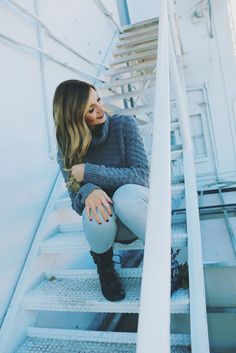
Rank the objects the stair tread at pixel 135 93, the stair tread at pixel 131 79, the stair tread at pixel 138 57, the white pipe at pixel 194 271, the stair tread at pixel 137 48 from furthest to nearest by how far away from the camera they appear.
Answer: the stair tread at pixel 137 48
the stair tread at pixel 138 57
the stair tread at pixel 131 79
the stair tread at pixel 135 93
the white pipe at pixel 194 271

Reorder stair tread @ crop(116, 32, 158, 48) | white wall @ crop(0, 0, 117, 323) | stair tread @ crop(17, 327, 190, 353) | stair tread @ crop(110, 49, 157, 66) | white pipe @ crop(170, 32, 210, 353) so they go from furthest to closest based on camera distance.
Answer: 1. stair tread @ crop(116, 32, 158, 48)
2. stair tread @ crop(110, 49, 157, 66)
3. white wall @ crop(0, 0, 117, 323)
4. stair tread @ crop(17, 327, 190, 353)
5. white pipe @ crop(170, 32, 210, 353)

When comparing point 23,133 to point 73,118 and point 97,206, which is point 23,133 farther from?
point 97,206

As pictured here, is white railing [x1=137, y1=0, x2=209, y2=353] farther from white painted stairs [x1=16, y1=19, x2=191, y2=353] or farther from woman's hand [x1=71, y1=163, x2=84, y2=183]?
woman's hand [x1=71, y1=163, x2=84, y2=183]

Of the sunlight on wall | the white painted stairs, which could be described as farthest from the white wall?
the sunlight on wall

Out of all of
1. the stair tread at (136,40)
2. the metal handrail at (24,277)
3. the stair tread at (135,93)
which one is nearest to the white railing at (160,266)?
the metal handrail at (24,277)

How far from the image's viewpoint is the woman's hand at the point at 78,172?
97 centimetres

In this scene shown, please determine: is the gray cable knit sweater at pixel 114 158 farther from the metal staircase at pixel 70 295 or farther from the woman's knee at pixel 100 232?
the metal staircase at pixel 70 295

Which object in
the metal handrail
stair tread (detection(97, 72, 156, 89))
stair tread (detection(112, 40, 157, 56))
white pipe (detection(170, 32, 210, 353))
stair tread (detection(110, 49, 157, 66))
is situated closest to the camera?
white pipe (detection(170, 32, 210, 353))

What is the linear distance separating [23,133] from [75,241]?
1.88 feet

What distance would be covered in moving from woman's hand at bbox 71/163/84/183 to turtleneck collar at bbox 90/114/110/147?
0.48 feet

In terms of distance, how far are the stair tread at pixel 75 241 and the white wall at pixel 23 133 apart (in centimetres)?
11

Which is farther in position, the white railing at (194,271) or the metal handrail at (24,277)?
the metal handrail at (24,277)

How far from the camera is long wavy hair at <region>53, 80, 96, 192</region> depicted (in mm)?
1012

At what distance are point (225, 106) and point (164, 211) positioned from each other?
362cm
